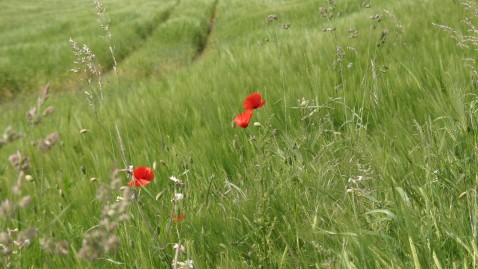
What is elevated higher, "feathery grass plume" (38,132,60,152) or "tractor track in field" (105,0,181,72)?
"feathery grass plume" (38,132,60,152)

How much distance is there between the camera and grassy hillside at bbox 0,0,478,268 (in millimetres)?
875

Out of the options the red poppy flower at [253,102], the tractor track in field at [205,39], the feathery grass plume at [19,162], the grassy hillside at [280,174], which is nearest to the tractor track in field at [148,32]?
the tractor track in field at [205,39]

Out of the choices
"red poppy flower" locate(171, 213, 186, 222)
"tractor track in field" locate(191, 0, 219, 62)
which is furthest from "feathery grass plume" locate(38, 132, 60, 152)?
"tractor track in field" locate(191, 0, 219, 62)

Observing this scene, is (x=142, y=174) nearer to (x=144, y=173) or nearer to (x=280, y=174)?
(x=144, y=173)

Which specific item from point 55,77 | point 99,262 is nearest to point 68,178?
point 99,262

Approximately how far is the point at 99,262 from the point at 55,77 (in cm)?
1012

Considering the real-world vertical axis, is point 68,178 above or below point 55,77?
above

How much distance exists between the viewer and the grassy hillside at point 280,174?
88 centimetres

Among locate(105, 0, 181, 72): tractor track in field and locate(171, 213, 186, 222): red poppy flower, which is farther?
locate(105, 0, 181, 72): tractor track in field

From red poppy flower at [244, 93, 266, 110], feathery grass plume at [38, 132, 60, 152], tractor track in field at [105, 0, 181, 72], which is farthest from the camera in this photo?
tractor track in field at [105, 0, 181, 72]

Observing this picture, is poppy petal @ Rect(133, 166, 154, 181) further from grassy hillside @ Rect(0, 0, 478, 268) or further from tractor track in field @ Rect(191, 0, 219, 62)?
tractor track in field @ Rect(191, 0, 219, 62)

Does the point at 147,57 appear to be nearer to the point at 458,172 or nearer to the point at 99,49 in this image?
the point at 99,49

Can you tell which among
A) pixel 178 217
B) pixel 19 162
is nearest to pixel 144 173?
pixel 178 217

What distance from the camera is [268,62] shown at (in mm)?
3021
